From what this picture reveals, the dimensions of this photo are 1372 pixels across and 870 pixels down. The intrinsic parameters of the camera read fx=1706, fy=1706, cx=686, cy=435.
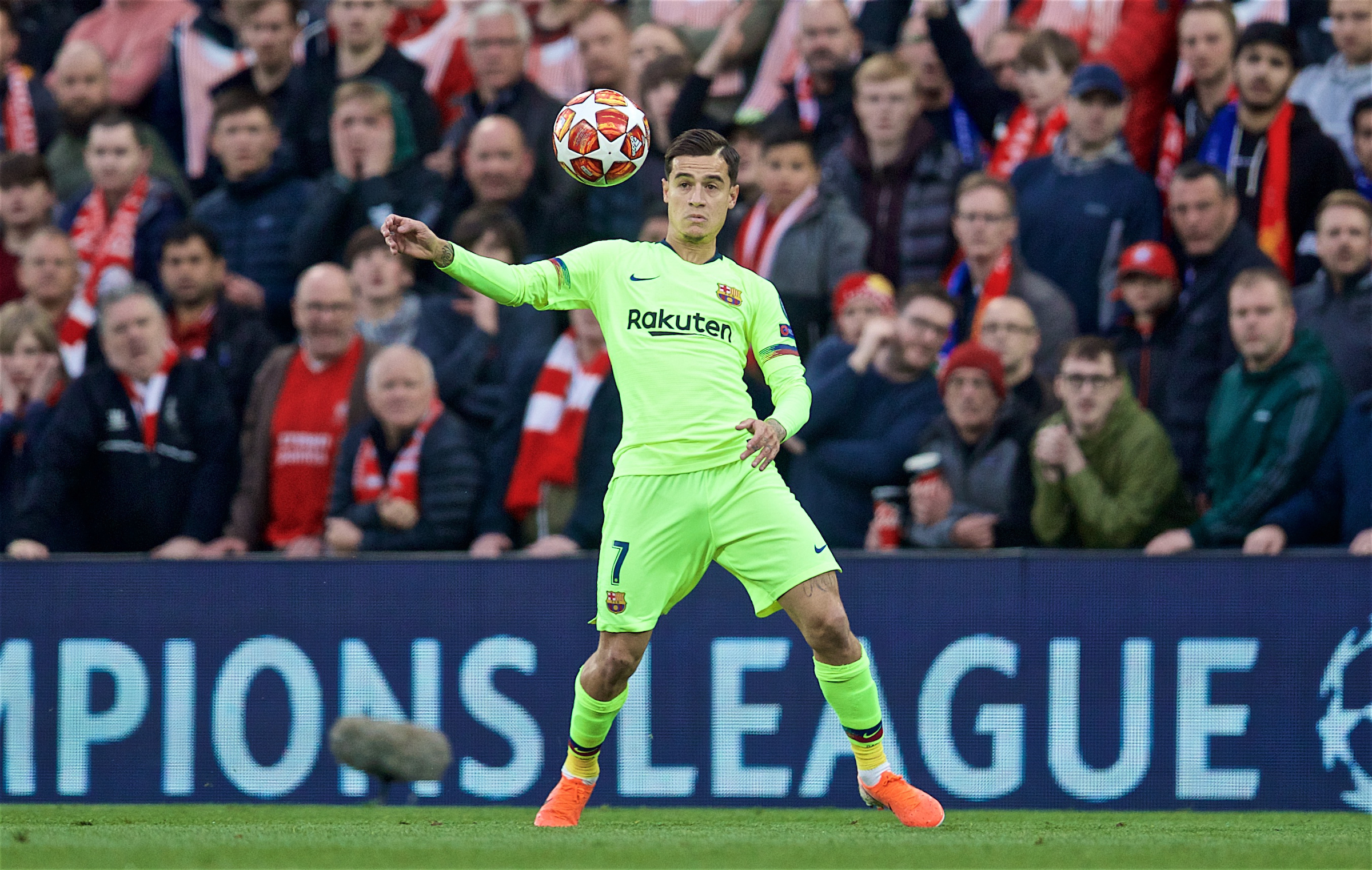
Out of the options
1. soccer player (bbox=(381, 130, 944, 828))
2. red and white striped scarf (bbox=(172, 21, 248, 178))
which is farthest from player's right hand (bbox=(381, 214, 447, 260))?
red and white striped scarf (bbox=(172, 21, 248, 178))

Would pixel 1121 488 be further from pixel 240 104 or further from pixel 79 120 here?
pixel 79 120

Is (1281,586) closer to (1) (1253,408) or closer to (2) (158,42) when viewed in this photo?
(1) (1253,408)

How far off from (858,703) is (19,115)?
855 centimetres

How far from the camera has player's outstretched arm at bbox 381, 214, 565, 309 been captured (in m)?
5.80

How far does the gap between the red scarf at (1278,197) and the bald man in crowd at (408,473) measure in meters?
4.50

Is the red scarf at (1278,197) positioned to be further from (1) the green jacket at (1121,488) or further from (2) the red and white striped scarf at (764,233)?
(2) the red and white striped scarf at (764,233)

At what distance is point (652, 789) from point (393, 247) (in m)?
3.90

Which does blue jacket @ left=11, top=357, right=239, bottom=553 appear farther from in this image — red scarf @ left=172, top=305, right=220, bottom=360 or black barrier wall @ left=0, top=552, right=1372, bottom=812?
red scarf @ left=172, top=305, right=220, bottom=360

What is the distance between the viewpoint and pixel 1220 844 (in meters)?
5.84

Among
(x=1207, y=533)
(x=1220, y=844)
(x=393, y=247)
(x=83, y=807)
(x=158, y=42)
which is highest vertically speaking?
(x=158, y=42)

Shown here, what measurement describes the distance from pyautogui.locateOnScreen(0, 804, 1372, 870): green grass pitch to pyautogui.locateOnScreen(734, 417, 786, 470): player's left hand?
128cm

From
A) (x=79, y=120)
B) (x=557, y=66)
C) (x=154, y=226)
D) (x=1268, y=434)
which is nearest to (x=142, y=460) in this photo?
(x=154, y=226)

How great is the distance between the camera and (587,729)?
20.9 ft

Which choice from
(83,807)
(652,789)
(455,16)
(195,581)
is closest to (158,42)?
(455,16)
